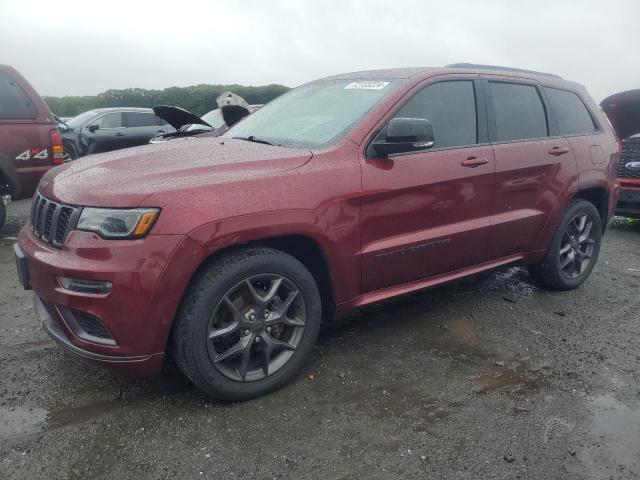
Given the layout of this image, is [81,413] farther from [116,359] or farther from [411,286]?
[411,286]

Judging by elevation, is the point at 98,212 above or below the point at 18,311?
above

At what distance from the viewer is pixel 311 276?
2904 millimetres

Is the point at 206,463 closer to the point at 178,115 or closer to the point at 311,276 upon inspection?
the point at 311,276

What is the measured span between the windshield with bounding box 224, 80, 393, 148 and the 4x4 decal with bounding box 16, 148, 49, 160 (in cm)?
311

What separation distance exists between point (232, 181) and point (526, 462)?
183cm

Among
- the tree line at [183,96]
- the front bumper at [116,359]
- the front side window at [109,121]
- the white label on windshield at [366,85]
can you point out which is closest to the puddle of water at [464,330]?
the white label on windshield at [366,85]

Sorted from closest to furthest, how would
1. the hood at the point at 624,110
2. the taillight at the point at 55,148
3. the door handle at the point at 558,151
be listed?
1. the door handle at the point at 558,151
2. the taillight at the point at 55,148
3. the hood at the point at 624,110

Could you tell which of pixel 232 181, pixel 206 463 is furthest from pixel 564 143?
pixel 206 463

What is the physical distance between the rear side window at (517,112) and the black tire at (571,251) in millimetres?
742

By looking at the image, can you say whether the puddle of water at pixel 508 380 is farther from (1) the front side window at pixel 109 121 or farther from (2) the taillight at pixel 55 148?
(1) the front side window at pixel 109 121

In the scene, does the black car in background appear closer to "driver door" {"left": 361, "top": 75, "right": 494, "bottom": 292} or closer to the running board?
"driver door" {"left": 361, "top": 75, "right": 494, "bottom": 292}

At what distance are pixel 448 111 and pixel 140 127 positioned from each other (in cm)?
1095

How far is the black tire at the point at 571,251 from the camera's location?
4.32 meters

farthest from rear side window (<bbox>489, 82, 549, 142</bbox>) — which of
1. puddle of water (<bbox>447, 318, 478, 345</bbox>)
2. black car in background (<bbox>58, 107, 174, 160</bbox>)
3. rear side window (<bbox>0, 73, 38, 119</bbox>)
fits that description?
black car in background (<bbox>58, 107, 174, 160</bbox>)
